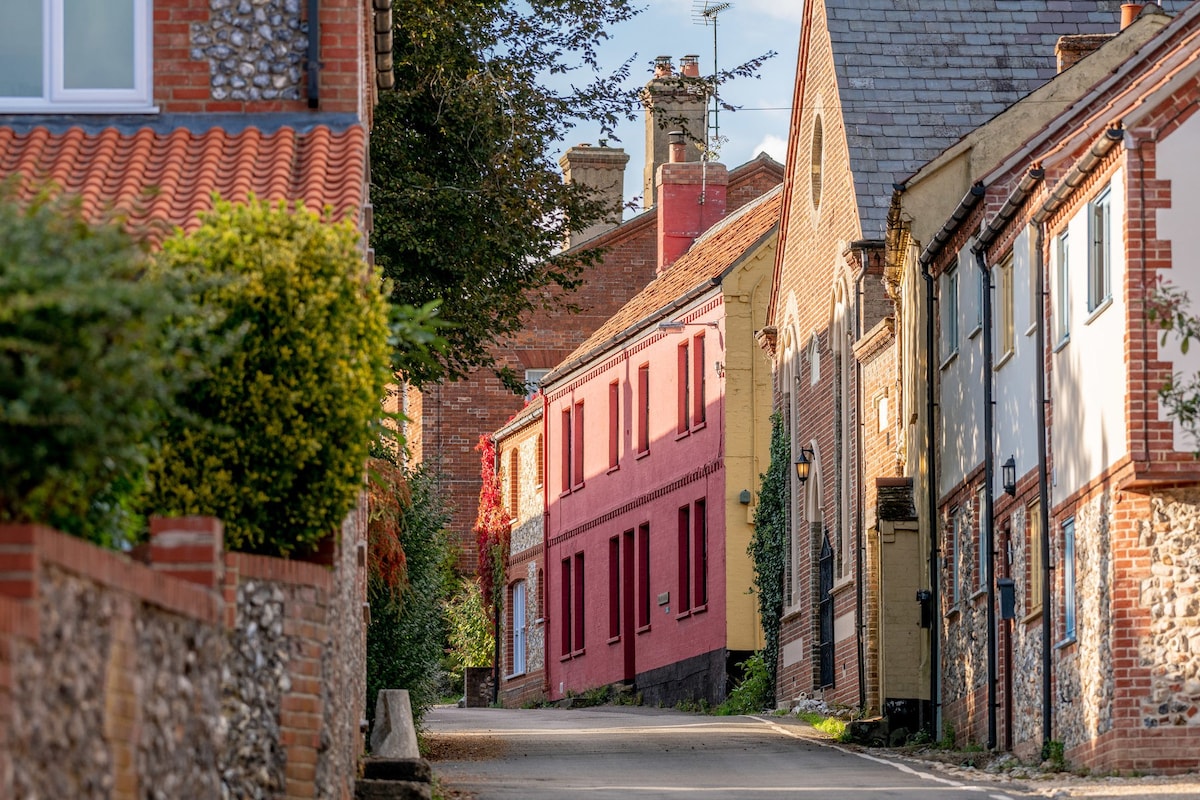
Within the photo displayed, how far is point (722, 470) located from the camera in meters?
39.0

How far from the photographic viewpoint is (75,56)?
53.5 feet

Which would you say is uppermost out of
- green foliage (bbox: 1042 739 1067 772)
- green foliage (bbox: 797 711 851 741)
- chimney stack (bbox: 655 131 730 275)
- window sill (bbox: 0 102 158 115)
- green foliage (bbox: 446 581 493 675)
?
chimney stack (bbox: 655 131 730 275)

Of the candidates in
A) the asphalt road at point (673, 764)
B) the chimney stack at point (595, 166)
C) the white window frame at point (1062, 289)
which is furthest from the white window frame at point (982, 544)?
the chimney stack at point (595, 166)

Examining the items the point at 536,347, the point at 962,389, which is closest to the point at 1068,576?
the point at 962,389

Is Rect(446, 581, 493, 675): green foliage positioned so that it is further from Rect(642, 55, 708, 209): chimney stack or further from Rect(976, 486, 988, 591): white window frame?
Rect(976, 486, 988, 591): white window frame

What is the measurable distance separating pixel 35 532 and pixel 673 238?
4249 centimetres

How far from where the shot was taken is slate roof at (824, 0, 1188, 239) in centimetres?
3138

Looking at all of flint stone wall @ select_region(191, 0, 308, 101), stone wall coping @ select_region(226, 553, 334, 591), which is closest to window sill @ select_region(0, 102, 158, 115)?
flint stone wall @ select_region(191, 0, 308, 101)

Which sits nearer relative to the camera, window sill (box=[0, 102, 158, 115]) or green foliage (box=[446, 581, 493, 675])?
window sill (box=[0, 102, 158, 115])

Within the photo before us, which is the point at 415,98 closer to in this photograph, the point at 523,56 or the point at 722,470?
the point at 523,56

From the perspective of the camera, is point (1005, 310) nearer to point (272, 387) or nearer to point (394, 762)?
point (394, 762)

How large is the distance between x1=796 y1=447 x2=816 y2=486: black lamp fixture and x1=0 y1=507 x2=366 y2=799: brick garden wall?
1995 cm

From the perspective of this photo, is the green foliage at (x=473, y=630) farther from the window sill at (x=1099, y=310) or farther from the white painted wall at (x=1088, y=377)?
the window sill at (x=1099, y=310)

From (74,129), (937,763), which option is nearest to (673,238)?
(937,763)
